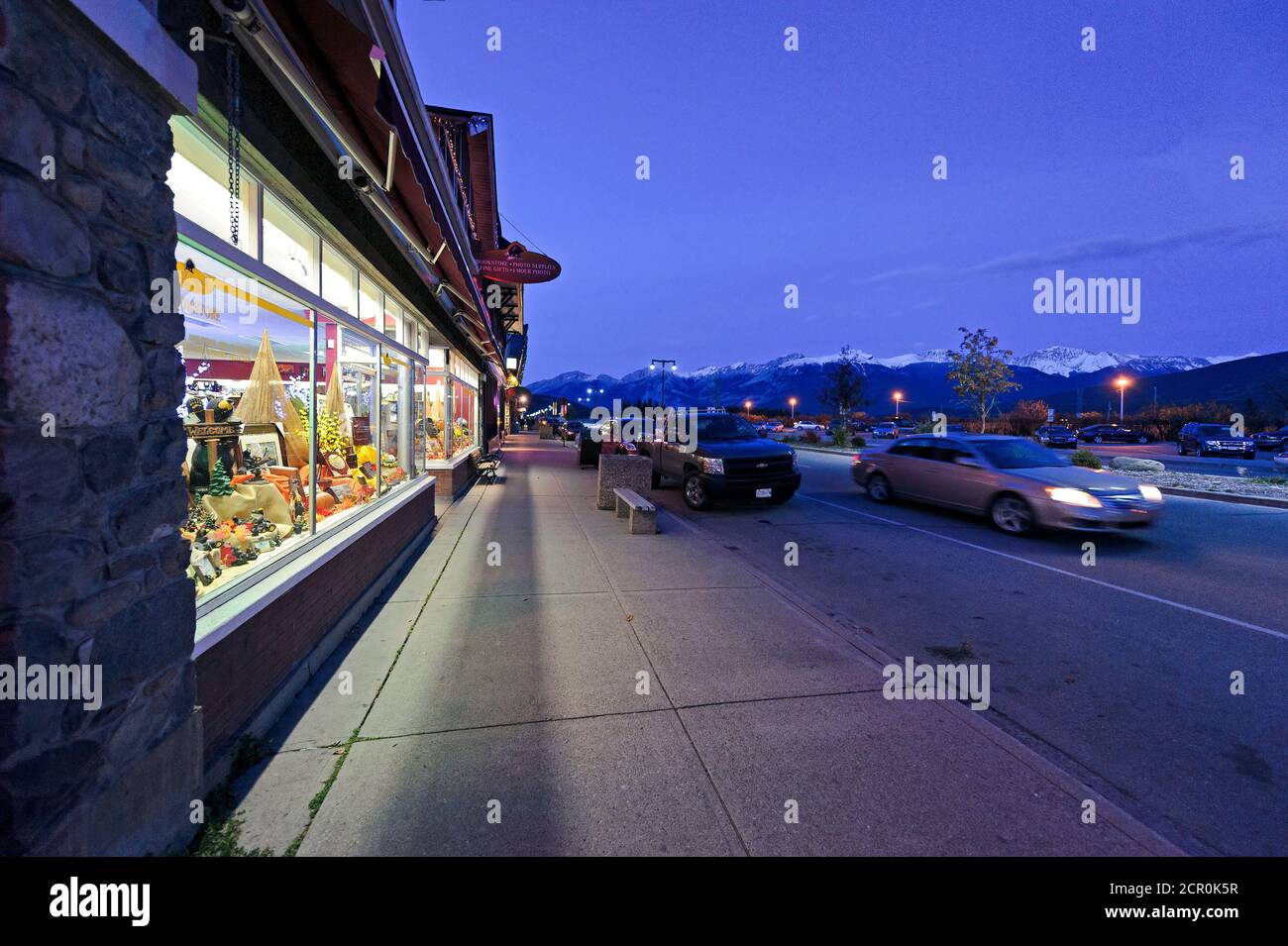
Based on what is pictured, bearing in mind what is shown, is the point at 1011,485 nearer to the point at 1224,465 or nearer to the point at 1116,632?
the point at 1116,632

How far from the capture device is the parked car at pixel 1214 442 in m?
27.3

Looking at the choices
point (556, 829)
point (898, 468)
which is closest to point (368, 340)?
point (556, 829)

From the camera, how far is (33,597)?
5.60 ft

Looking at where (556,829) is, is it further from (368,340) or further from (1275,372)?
(1275,372)

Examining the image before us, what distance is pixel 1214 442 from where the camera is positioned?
28.1m

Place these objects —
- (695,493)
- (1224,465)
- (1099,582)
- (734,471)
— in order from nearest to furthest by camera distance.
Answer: (1099,582)
(734,471)
(695,493)
(1224,465)

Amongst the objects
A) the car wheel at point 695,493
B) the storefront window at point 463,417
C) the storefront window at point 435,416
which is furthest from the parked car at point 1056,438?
the storefront window at point 435,416

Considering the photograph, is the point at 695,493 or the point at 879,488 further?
the point at 879,488

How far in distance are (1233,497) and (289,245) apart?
54.9 feet

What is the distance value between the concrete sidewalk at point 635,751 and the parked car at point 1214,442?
3462 centimetres

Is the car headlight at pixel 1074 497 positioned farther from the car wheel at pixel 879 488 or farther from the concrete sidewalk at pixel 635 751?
the concrete sidewalk at pixel 635 751

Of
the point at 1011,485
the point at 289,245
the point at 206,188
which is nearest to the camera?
the point at 206,188

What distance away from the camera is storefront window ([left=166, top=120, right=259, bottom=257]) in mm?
3008

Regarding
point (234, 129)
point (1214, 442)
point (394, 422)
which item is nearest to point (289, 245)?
point (234, 129)
